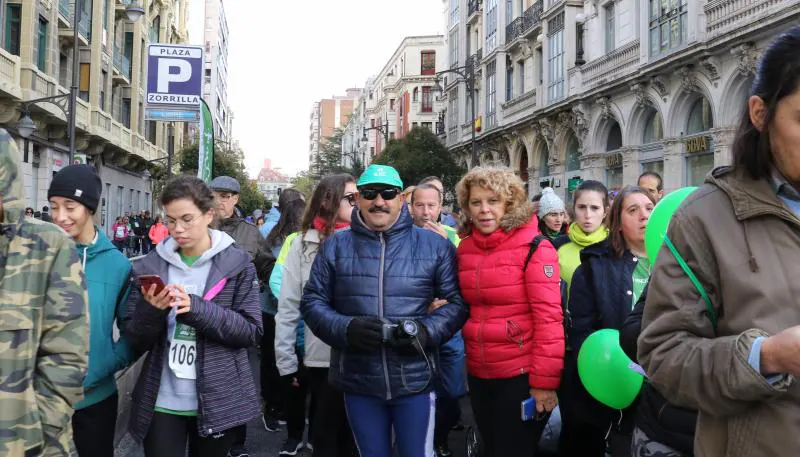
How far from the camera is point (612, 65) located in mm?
22766

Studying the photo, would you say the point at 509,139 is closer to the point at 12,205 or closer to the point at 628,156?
the point at 628,156

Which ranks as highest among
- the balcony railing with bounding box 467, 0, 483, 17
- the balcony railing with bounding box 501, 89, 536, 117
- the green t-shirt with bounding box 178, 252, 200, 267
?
the balcony railing with bounding box 467, 0, 483, 17

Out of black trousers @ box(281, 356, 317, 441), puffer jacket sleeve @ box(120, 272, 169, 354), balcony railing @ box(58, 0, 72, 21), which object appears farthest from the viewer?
balcony railing @ box(58, 0, 72, 21)

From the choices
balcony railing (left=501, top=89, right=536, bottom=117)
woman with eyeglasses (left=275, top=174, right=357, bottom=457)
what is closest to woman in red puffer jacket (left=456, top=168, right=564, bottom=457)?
woman with eyeglasses (left=275, top=174, right=357, bottom=457)

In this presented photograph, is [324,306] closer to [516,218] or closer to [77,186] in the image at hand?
[516,218]

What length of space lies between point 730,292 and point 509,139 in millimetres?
32149

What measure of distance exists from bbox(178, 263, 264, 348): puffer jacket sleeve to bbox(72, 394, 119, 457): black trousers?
651 mm

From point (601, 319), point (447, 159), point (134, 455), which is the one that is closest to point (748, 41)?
point (601, 319)

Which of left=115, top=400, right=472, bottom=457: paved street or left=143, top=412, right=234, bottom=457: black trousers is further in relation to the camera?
left=115, top=400, right=472, bottom=457: paved street

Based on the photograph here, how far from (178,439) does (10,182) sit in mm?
1658

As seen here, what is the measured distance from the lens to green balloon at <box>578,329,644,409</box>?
343 cm

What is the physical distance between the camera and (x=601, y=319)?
391 centimetres

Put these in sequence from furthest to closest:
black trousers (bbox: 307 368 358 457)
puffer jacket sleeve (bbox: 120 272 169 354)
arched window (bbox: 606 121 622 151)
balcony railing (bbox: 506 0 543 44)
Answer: balcony railing (bbox: 506 0 543 44), arched window (bbox: 606 121 622 151), black trousers (bbox: 307 368 358 457), puffer jacket sleeve (bbox: 120 272 169 354)

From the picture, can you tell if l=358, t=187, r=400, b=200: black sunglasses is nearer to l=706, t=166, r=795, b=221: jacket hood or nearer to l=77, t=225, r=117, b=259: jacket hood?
l=77, t=225, r=117, b=259: jacket hood
